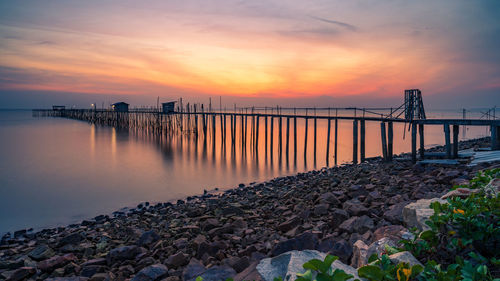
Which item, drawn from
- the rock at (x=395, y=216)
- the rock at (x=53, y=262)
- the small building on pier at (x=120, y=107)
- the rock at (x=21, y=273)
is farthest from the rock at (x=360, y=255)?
the small building on pier at (x=120, y=107)

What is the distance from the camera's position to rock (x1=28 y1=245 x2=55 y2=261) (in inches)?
300

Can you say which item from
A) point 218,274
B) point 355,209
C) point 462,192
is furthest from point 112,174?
point 462,192

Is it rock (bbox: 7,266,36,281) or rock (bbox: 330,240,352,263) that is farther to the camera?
rock (bbox: 7,266,36,281)

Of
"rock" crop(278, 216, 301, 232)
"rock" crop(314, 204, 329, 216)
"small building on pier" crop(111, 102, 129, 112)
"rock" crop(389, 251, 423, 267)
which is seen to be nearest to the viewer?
"rock" crop(389, 251, 423, 267)

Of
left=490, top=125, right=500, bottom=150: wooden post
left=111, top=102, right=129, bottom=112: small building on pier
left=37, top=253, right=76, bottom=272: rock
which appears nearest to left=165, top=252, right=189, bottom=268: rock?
left=37, top=253, right=76, bottom=272: rock

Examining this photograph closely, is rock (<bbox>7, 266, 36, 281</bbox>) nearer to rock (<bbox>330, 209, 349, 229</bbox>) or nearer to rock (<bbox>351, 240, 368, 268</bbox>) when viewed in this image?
rock (<bbox>330, 209, 349, 229</bbox>)

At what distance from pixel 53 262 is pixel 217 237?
355 cm

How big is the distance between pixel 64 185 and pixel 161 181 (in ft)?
17.2

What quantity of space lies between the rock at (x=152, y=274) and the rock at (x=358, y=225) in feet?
10.9

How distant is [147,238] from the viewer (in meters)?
7.82

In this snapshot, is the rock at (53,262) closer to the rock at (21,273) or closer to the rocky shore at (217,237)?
the rocky shore at (217,237)

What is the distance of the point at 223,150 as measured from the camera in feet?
107

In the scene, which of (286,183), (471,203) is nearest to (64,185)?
(286,183)

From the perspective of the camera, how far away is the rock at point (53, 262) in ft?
22.9
